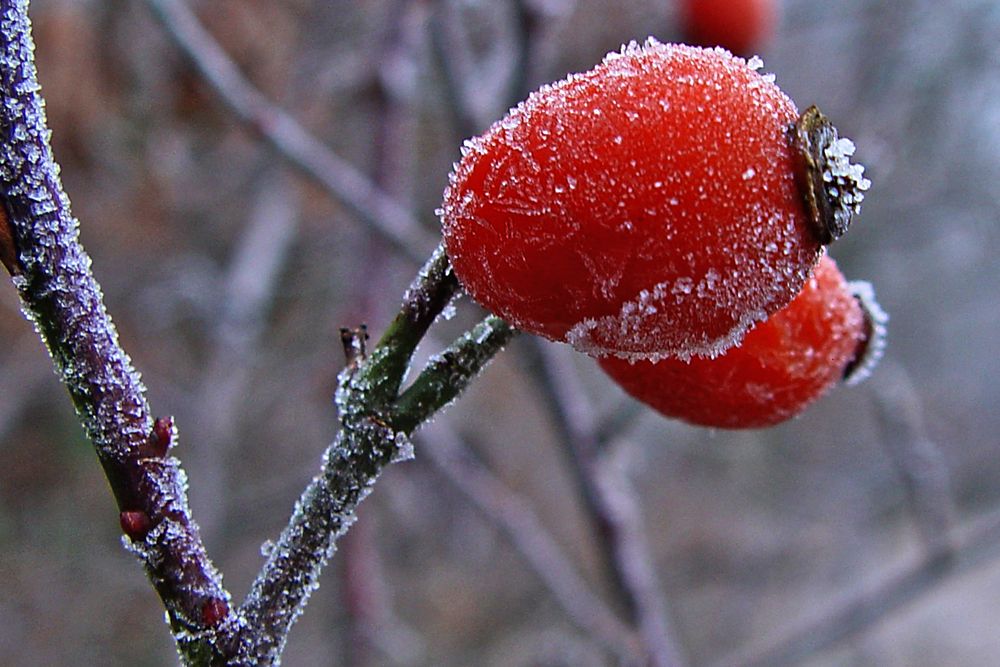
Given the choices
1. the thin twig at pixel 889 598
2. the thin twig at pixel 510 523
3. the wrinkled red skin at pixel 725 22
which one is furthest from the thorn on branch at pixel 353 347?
the wrinkled red skin at pixel 725 22

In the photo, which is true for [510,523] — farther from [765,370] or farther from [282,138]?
[765,370]

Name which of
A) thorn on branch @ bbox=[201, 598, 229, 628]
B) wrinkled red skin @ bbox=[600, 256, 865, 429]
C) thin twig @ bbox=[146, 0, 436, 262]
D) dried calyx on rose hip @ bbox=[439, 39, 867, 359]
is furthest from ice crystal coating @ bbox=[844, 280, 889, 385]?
thin twig @ bbox=[146, 0, 436, 262]

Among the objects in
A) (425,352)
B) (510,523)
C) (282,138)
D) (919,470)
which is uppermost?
(425,352)

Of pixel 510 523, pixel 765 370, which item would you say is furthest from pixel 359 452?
pixel 510 523

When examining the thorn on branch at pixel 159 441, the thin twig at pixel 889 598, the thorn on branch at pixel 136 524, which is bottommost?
the thorn on branch at pixel 136 524

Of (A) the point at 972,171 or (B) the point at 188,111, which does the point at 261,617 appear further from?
(A) the point at 972,171

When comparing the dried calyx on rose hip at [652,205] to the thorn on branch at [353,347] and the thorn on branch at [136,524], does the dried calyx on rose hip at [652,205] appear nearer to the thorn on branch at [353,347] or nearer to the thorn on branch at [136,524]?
the thorn on branch at [353,347]
